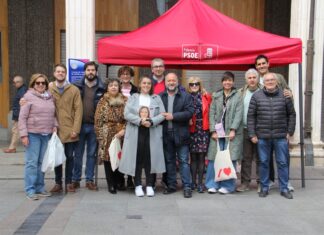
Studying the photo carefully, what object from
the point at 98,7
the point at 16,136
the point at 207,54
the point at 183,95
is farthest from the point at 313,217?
the point at 98,7

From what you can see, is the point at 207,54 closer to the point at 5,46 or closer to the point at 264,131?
the point at 264,131

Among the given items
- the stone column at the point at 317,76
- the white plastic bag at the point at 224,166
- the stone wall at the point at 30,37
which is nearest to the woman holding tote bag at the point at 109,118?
the white plastic bag at the point at 224,166

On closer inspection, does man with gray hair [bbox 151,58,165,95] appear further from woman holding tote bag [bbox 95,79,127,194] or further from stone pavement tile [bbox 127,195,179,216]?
stone pavement tile [bbox 127,195,179,216]

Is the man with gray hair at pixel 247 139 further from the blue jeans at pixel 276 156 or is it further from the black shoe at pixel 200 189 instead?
the black shoe at pixel 200 189

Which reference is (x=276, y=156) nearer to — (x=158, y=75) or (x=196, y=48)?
(x=196, y=48)

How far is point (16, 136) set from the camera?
1103cm

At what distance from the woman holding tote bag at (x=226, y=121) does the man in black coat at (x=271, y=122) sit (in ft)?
0.77

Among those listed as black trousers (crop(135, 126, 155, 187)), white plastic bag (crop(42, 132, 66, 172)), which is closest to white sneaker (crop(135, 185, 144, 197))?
black trousers (crop(135, 126, 155, 187))

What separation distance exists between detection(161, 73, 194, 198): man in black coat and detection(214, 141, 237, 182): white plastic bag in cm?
43

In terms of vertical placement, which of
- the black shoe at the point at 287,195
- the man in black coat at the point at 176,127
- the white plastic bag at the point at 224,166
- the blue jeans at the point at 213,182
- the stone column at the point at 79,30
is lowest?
the black shoe at the point at 287,195

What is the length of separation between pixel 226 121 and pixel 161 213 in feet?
5.75

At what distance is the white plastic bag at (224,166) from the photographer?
22.5 feet

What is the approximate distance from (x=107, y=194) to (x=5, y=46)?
23.8 ft

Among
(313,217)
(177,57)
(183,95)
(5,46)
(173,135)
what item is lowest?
(313,217)
